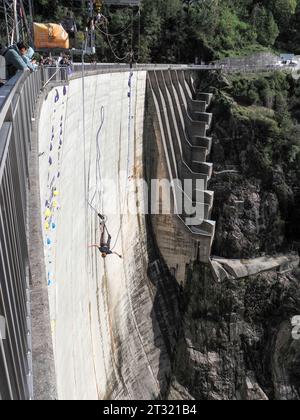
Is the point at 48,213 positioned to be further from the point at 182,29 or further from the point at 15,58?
the point at 182,29

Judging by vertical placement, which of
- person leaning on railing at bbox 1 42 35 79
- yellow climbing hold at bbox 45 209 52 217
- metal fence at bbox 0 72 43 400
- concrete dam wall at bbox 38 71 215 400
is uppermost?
person leaning on railing at bbox 1 42 35 79

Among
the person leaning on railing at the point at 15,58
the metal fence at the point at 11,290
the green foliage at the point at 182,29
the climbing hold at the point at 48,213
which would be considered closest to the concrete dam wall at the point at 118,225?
the climbing hold at the point at 48,213

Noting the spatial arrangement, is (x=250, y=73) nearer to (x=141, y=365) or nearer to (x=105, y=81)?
(x=105, y=81)

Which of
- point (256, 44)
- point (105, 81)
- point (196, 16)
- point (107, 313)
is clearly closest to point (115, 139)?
point (105, 81)

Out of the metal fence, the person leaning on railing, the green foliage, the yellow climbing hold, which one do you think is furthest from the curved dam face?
the green foliage

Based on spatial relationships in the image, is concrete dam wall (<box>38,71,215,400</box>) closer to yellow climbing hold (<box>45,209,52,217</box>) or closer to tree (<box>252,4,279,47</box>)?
yellow climbing hold (<box>45,209,52,217</box>)
